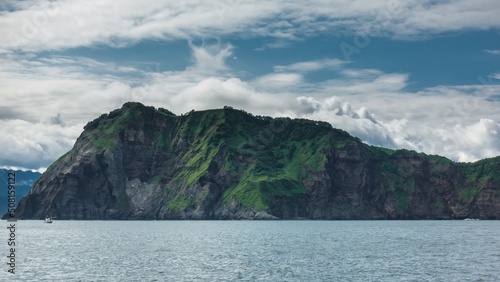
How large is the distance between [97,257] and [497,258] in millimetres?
71141

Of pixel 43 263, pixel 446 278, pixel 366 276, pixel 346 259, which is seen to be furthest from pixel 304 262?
pixel 43 263

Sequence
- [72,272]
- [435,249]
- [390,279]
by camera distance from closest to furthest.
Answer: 1. [390,279]
2. [72,272]
3. [435,249]

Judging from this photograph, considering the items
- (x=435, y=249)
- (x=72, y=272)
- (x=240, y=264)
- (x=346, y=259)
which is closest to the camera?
(x=72, y=272)

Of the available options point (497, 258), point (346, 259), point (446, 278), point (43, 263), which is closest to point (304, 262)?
point (346, 259)

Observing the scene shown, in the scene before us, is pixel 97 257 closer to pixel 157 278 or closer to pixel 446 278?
pixel 157 278

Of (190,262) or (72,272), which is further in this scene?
(190,262)

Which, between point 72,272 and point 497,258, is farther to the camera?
point 497,258

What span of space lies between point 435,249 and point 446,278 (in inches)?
1750

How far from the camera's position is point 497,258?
89750 mm

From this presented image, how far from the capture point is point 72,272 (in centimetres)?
7206

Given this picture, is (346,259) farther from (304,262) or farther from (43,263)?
(43,263)

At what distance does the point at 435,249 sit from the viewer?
4257 inches

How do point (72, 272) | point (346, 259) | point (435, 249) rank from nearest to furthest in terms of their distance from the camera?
point (72, 272), point (346, 259), point (435, 249)

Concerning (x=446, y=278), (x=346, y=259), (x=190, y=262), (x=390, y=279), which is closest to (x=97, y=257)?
(x=190, y=262)
